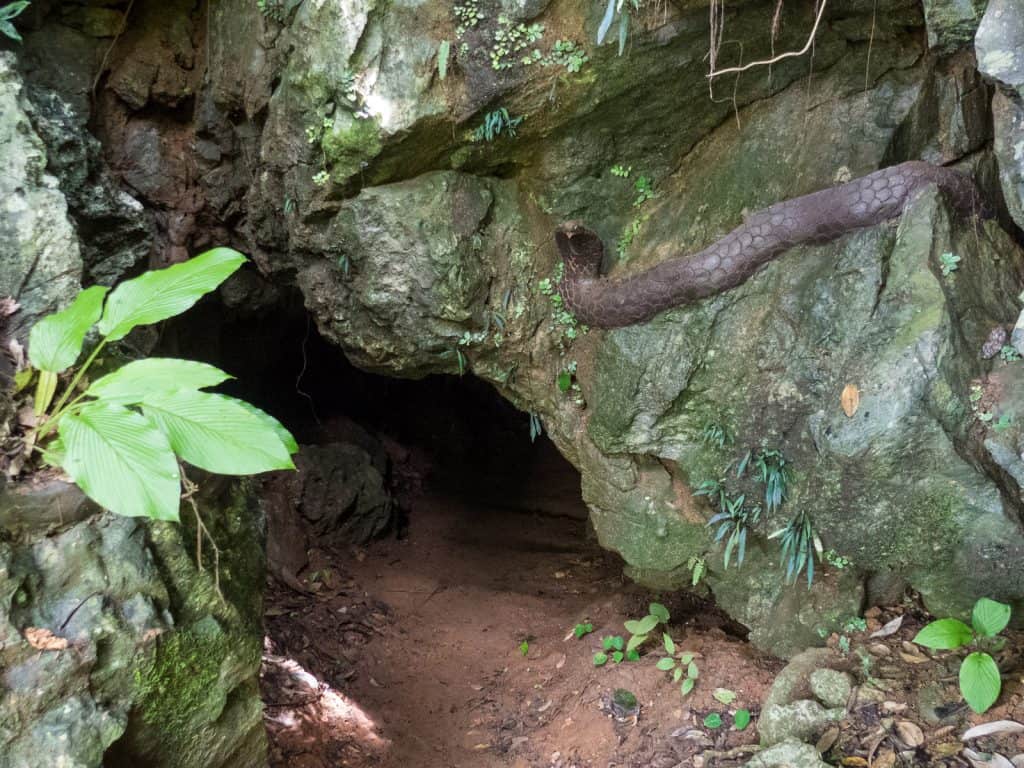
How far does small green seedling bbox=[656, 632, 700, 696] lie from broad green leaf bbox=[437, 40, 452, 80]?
3626 mm

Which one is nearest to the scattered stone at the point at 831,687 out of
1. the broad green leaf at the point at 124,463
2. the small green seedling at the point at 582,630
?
the small green seedling at the point at 582,630

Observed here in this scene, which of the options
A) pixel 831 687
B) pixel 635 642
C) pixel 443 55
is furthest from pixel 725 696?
pixel 443 55

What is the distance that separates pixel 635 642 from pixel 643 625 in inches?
4.6

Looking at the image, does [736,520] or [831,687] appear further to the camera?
[736,520]

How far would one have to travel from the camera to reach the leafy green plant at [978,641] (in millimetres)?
2977

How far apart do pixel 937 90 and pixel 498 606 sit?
4.71m

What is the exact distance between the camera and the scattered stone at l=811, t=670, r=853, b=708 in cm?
343

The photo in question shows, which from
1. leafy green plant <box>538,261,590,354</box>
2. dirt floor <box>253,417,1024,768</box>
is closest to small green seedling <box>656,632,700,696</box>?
dirt floor <box>253,417,1024,768</box>

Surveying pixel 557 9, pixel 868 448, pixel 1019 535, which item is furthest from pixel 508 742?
pixel 557 9

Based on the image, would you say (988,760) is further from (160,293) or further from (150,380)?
(160,293)

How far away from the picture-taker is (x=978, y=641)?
3398 millimetres

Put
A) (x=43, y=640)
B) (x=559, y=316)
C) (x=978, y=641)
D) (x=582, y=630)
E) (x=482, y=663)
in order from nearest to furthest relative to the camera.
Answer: (x=43, y=640) < (x=978, y=641) < (x=559, y=316) < (x=582, y=630) < (x=482, y=663)

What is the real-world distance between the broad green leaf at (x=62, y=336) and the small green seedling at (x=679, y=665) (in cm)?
342

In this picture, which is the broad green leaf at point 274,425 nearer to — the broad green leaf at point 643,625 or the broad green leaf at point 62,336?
the broad green leaf at point 62,336
